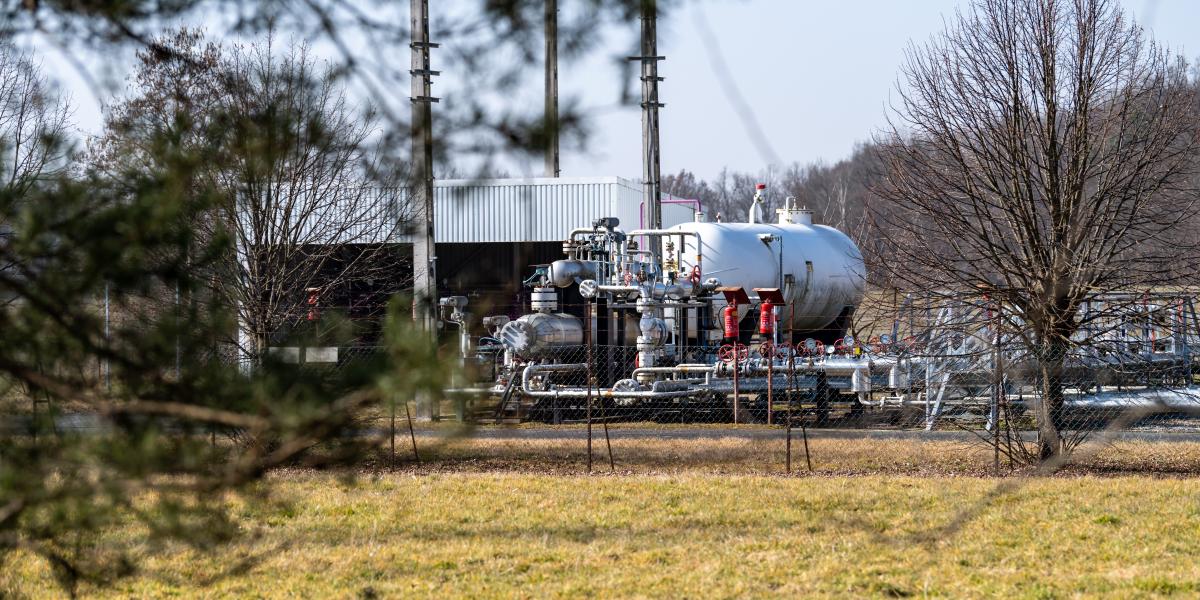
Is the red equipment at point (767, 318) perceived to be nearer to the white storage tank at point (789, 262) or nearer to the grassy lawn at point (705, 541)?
the white storage tank at point (789, 262)

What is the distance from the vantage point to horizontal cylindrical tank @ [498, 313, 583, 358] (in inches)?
770

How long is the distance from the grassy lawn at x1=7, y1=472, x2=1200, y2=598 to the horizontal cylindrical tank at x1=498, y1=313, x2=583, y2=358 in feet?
23.1

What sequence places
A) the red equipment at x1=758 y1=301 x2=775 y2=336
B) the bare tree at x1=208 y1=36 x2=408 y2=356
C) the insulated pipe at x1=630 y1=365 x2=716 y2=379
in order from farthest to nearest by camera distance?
the red equipment at x1=758 y1=301 x2=775 y2=336 → the insulated pipe at x1=630 y1=365 x2=716 y2=379 → the bare tree at x1=208 y1=36 x2=408 y2=356

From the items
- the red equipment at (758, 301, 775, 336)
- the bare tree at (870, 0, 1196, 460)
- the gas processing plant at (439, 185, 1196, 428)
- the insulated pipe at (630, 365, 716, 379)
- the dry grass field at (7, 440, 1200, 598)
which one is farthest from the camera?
the red equipment at (758, 301, 775, 336)

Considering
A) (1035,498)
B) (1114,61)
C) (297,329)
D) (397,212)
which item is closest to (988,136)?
(1114,61)

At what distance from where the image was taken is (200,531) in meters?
3.56

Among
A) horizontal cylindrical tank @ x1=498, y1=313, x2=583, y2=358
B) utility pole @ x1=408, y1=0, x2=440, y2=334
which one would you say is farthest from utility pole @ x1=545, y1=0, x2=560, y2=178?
horizontal cylindrical tank @ x1=498, y1=313, x2=583, y2=358

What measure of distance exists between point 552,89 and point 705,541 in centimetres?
551

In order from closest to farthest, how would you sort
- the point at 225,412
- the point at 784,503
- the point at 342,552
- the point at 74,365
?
1. the point at 225,412
2. the point at 74,365
3. the point at 342,552
4. the point at 784,503

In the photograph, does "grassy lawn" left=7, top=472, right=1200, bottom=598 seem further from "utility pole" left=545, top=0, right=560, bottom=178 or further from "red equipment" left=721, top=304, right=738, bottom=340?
"red equipment" left=721, top=304, right=738, bottom=340

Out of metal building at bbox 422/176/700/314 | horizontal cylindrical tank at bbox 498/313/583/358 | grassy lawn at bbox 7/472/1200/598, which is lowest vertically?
grassy lawn at bbox 7/472/1200/598

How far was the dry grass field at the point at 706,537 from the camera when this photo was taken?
783 centimetres

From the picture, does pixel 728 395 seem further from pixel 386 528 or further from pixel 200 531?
pixel 200 531

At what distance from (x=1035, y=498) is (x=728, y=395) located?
932 centimetres
